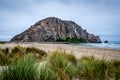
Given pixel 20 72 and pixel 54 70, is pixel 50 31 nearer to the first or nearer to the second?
pixel 54 70

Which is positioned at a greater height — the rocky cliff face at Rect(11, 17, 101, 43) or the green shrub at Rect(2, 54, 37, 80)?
the rocky cliff face at Rect(11, 17, 101, 43)

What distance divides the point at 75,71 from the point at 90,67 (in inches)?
17.4

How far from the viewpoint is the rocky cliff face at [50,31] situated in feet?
284

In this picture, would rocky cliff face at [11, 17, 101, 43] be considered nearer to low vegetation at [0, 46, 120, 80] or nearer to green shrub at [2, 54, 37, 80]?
low vegetation at [0, 46, 120, 80]

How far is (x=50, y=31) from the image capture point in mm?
90562

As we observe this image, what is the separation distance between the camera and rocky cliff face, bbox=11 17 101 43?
86.5 metres

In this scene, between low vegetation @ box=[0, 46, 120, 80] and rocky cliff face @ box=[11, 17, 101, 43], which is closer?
low vegetation @ box=[0, 46, 120, 80]

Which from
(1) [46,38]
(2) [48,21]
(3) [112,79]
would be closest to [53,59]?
(3) [112,79]

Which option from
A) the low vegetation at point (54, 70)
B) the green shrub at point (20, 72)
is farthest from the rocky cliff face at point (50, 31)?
the green shrub at point (20, 72)

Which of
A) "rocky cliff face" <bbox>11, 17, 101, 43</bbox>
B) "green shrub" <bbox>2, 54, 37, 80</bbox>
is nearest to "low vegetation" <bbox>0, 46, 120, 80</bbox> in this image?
"green shrub" <bbox>2, 54, 37, 80</bbox>

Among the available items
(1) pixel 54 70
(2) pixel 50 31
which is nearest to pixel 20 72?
(1) pixel 54 70

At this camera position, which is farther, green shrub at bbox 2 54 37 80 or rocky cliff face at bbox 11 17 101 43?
rocky cliff face at bbox 11 17 101 43

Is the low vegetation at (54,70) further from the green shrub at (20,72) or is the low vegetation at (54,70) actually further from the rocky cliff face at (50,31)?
the rocky cliff face at (50,31)

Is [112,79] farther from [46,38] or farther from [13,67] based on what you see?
[46,38]
